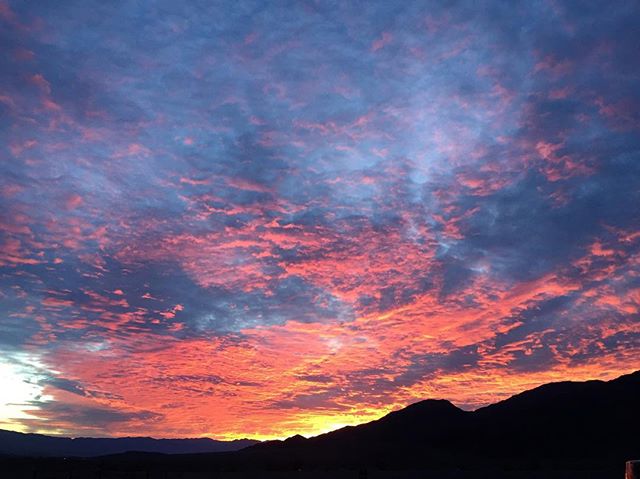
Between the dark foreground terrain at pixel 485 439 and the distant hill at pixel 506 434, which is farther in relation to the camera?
the distant hill at pixel 506 434

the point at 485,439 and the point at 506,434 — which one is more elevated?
the point at 506,434

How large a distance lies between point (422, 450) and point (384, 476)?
63.4 metres

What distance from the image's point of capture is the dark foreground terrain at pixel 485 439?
10950 cm

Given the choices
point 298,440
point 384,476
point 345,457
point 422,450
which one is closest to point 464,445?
point 422,450

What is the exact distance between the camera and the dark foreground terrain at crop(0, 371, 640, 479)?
10950 cm

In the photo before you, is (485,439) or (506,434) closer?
(506,434)

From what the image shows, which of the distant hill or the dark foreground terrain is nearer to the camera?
the dark foreground terrain

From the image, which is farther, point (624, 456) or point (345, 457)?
point (345, 457)

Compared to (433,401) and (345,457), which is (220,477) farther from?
(433,401)

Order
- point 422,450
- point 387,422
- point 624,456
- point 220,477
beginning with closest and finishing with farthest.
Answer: point 220,477 < point 624,456 < point 422,450 < point 387,422

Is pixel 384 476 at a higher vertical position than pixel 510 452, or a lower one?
lower

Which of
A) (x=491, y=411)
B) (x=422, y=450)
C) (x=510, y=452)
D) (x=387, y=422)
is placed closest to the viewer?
(x=510, y=452)

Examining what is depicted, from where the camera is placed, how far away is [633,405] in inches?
5103

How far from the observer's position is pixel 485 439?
13138 centimetres
